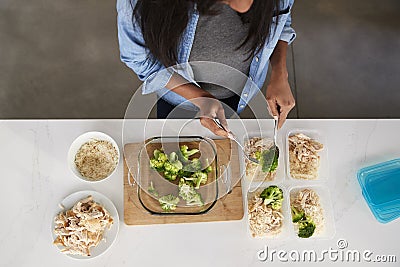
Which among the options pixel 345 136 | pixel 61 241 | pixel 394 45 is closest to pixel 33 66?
pixel 61 241

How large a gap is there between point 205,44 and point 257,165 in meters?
0.36

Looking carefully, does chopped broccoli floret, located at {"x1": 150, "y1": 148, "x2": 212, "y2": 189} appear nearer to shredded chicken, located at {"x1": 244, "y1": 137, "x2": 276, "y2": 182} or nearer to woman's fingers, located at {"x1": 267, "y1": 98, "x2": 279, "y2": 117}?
shredded chicken, located at {"x1": 244, "y1": 137, "x2": 276, "y2": 182}

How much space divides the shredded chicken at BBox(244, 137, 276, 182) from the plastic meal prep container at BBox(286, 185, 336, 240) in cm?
8

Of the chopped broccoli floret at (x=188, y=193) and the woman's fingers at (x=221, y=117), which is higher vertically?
the woman's fingers at (x=221, y=117)

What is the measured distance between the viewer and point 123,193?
1147 millimetres

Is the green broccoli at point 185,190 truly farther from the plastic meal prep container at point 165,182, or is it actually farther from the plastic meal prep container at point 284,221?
the plastic meal prep container at point 284,221

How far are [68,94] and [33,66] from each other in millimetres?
211

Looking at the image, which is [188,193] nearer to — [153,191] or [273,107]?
[153,191]

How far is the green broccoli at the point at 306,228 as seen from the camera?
111cm

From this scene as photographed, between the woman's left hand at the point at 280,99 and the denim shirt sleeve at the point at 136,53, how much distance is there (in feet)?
0.98

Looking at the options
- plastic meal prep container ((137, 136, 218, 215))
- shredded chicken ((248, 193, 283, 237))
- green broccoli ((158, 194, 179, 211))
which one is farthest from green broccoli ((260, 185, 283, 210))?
green broccoli ((158, 194, 179, 211))

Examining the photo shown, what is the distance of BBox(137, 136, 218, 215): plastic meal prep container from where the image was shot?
1093 mm

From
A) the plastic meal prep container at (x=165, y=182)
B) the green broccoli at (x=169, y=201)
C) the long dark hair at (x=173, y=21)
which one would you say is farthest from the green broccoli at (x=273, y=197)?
the long dark hair at (x=173, y=21)

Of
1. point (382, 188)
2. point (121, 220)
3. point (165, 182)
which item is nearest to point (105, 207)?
point (121, 220)
